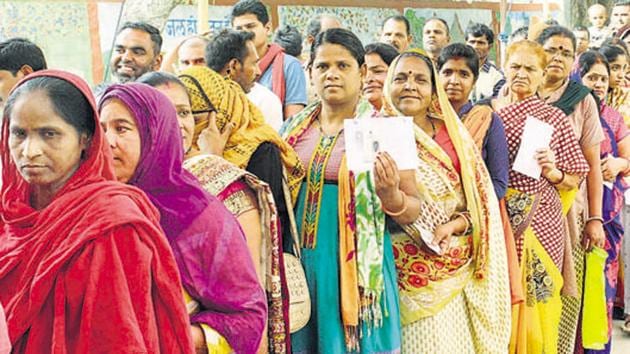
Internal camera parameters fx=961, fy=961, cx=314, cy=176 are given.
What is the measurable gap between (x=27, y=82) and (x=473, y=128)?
247 centimetres

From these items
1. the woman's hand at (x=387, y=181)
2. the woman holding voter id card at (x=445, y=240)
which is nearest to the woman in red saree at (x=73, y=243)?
the woman's hand at (x=387, y=181)

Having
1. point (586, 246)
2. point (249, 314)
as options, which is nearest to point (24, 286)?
Answer: point (249, 314)

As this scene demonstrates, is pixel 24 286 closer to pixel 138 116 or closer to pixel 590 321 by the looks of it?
pixel 138 116

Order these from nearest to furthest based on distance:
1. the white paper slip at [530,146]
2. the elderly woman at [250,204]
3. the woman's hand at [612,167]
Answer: the elderly woman at [250,204], the white paper slip at [530,146], the woman's hand at [612,167]

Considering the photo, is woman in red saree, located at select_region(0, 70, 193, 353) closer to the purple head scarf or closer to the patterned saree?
the purple head scarf

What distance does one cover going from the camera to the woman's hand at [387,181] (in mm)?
3285

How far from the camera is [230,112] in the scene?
9.97 ft

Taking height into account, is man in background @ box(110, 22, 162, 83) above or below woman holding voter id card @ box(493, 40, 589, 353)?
above

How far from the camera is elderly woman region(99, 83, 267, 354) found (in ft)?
7.37

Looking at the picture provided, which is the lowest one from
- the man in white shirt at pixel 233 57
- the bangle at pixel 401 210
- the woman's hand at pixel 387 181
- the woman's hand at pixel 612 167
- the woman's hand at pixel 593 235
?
the woman's hand at pixel 593 235

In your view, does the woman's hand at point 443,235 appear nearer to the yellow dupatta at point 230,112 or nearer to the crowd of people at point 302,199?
the crowd of people at point 302,199

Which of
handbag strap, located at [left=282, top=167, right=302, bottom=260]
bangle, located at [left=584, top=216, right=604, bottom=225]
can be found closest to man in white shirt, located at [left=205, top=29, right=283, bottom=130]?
handbag strap, located at [left=282, top=167, right=302, bottom=260]

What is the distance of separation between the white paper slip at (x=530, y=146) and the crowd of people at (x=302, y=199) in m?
0.05

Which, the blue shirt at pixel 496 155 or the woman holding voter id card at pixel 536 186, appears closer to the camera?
the blue shirt at pixel 496 155
